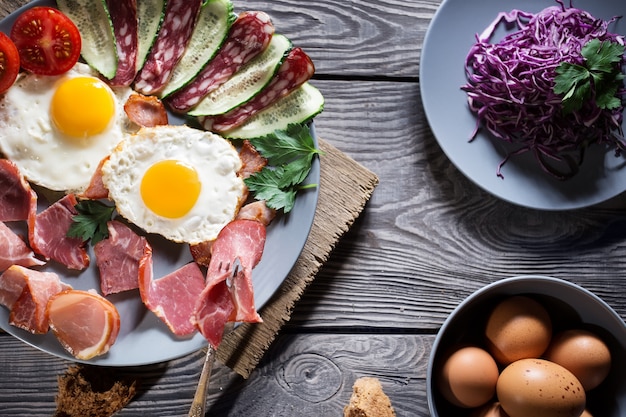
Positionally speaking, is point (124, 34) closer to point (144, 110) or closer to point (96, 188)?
point (144, 110)

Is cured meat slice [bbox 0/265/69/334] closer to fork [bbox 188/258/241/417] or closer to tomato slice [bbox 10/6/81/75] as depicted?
fork [bbox 188/258/241/417]

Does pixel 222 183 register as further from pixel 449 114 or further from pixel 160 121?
pixel 449 114

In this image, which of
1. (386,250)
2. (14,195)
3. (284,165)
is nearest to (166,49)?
(284,165)

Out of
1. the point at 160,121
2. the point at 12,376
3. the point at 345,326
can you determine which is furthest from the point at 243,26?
the point at 12,376

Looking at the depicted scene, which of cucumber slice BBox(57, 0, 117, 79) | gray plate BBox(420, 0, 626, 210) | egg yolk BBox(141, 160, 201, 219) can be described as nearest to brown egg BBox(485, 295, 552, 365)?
gray plate BBox(420, 0, 626, 210)

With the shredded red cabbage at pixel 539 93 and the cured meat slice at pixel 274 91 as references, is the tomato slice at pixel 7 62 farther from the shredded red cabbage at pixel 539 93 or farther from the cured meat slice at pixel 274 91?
the shredded red cabbage at pixel 539 93

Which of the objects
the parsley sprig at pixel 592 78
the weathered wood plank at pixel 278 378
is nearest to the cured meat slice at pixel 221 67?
the weathered wood plank at pixel 278 378
